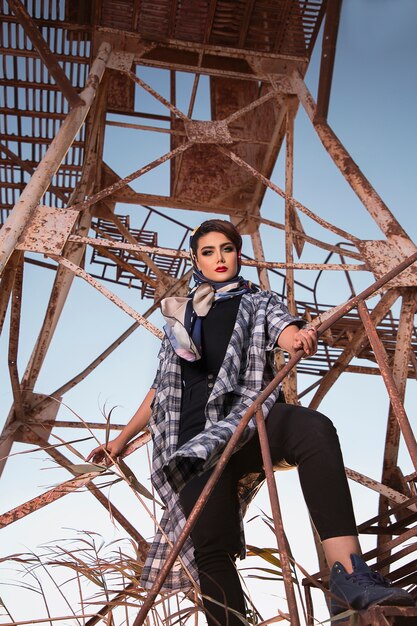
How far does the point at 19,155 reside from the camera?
9.34 m

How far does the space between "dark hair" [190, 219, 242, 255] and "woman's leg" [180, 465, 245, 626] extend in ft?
4.26

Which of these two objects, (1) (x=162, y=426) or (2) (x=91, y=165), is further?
(2) (x=91, y=165)

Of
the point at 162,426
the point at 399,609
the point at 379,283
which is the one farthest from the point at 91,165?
the point at 399,609

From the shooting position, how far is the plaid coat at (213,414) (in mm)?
2918

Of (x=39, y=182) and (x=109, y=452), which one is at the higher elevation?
(x=39, y=182)

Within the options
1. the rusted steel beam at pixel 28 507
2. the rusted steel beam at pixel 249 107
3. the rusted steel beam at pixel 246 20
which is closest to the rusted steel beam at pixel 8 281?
the rusted steel beam at pixel 28 507

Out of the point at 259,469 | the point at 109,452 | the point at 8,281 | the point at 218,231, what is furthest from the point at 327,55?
the point at 259,469

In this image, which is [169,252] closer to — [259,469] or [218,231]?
[218,231]

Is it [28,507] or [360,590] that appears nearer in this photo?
[360,590]

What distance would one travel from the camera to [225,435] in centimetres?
292

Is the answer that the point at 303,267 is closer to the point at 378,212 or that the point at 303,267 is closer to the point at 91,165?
the point at 378,212

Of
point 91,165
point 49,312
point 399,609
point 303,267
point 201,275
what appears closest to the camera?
point 399,609

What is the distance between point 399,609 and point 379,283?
45.0 inches

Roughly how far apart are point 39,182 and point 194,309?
3357mm
